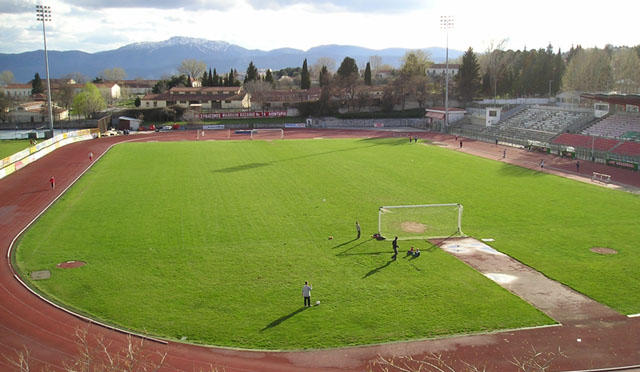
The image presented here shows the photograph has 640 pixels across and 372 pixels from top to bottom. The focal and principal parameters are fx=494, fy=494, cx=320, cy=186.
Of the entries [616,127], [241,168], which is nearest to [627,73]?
[616,127]

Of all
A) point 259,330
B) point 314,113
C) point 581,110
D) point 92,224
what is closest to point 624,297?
point 259,330

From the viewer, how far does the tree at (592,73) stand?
84.9 metres

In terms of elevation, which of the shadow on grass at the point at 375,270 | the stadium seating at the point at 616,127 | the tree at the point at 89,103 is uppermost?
the tree at the point at 89,103

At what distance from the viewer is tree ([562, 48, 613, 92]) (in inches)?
3344

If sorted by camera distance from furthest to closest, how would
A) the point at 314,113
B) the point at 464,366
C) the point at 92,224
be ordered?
the point at 314,113 → the point at 92,224 → the point at 464,366

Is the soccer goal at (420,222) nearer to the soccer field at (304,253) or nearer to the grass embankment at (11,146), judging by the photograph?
the soccer field at (304,253)

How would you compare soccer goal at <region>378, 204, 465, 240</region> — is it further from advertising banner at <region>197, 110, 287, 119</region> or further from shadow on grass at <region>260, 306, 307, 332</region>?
advertising banner at <region>197, 110, 287, 119</region>

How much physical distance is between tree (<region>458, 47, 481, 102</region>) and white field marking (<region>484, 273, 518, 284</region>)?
289 feet

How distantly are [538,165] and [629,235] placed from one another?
81.9 ft

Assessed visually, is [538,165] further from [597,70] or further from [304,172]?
[597,70]

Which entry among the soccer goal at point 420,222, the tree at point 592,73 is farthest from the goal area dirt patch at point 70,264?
the tree at point 592,73

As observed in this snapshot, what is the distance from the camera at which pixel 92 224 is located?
98.5 ft

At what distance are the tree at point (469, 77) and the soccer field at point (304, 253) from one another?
62.0 meters

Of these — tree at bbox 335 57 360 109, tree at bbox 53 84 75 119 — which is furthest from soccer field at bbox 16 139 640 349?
tree at bbox 53 84 75 119
